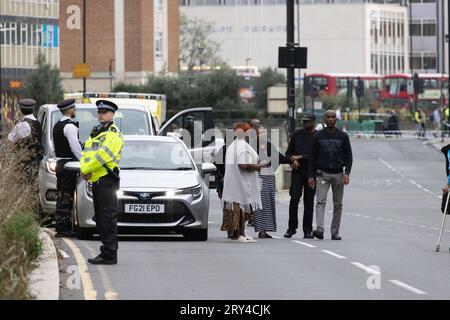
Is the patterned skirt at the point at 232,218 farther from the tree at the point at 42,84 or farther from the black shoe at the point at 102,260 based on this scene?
the tree at the point at 42,84

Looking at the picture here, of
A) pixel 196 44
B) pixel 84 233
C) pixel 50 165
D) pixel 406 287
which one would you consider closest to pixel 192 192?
pixel 84 233

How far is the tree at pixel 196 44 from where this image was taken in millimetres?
146375

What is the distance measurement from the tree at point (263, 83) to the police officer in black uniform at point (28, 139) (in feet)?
312

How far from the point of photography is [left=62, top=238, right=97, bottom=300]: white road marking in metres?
14.0

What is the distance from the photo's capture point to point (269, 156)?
77.0 ft

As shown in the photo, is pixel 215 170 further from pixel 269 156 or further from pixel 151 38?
pixel 151 38

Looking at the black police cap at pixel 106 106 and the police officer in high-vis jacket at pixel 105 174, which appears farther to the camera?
the black police cap at pixel 106 106

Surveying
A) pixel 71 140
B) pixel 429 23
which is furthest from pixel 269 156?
pixel 429 23

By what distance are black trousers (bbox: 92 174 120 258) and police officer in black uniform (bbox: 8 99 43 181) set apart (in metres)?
5.78

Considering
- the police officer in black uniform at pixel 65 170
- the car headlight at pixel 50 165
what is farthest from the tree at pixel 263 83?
the police officer in black uniform at pixel 65 170

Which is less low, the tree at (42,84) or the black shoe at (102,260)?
the tree at (42,84)

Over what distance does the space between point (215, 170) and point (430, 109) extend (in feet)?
338

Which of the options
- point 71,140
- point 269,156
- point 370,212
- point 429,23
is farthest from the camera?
point 429,23
